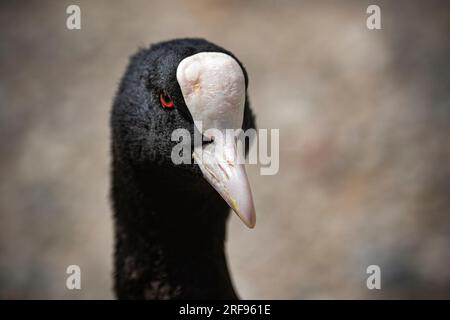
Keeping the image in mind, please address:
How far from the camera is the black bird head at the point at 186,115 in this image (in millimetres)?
2797

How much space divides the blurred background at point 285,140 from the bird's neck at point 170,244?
2.42 meters

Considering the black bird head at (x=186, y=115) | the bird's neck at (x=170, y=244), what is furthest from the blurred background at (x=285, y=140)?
the black bird head at (x=186, y=115)

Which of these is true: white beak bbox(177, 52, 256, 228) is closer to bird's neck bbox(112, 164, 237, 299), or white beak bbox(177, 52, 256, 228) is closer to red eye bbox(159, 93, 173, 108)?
red eye bbox(159, 93, 173, 108)

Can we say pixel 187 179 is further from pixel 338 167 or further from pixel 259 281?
pixel 338 167

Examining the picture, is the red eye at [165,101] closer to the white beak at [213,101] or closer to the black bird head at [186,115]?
the black bird head at [186,115]

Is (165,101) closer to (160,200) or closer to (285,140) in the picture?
(160,200)

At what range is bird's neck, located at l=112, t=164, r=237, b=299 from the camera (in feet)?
10.7

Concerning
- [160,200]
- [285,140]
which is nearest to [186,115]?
[160,200]

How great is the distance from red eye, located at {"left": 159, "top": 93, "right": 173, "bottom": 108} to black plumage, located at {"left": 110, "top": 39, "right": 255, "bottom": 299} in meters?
0.02

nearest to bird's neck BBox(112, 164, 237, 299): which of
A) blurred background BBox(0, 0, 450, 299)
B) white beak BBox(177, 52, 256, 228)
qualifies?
white beak BBox(177, 52, 256, 228)

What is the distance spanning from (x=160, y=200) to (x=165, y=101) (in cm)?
50

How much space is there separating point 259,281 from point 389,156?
1.70 m

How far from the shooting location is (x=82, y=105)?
693cm

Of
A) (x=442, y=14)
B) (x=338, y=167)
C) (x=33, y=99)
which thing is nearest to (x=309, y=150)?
(x=338, y=167)
